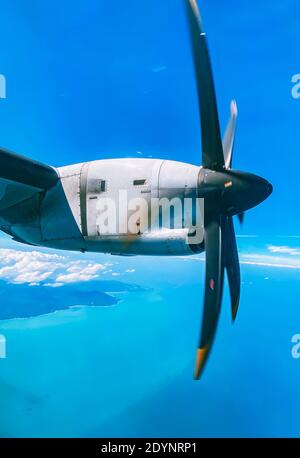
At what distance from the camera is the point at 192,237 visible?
400cm

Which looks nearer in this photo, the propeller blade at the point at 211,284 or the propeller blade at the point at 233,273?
the propeller blade at the point at 211,284

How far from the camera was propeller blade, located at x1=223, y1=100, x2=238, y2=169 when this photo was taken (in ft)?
17.3

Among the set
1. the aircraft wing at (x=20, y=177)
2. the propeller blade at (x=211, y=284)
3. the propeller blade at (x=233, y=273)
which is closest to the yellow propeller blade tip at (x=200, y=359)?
the propeller blade at (x=211, y=284)

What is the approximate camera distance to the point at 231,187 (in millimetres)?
3945

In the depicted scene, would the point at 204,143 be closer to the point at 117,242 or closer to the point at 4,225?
the point at 117,242

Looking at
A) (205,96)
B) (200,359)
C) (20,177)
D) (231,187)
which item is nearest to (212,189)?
(231,187)

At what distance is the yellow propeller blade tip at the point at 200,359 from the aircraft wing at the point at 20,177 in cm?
336

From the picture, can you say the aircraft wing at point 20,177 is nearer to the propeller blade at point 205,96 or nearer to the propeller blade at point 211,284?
the propeller blade at point 205,96

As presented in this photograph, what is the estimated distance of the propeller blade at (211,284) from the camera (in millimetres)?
3354

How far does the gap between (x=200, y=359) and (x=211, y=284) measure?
0.87m

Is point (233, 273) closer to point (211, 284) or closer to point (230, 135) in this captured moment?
point (211, 284)

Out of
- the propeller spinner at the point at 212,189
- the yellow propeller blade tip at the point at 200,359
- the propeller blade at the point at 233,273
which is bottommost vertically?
the yellow propeller blade tip at the point at 200,359

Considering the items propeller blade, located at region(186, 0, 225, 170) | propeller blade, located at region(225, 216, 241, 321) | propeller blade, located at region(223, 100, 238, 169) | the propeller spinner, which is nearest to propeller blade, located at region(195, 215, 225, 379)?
the propeller spinner
